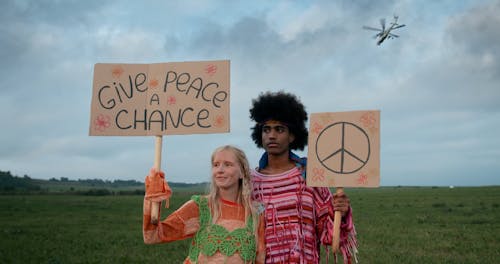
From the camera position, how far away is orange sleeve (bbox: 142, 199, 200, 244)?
319cm

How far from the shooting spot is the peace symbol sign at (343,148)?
3.62 m

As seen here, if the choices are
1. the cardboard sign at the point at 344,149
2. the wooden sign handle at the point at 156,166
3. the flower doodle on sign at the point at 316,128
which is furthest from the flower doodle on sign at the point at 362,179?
the wooden sign handle at the point at 156,166

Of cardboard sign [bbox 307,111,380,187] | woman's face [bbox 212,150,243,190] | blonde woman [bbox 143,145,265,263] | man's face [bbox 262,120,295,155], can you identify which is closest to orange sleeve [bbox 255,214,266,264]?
blonde woman [bbox 143,145,265,263]

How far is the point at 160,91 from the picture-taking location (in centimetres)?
367

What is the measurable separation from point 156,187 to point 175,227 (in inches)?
13.5

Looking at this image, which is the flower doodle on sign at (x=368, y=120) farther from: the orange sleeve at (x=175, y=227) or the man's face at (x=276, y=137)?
Answer: the orange sleeve at (x=175, y=227)

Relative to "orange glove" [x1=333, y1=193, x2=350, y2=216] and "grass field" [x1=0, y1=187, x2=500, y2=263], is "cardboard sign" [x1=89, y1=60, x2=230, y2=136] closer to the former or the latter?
"orange glove" [x1=333, y1=193, x2=350, y2=216]

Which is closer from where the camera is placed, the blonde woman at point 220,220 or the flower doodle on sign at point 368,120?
the blonde woman at point 220,220

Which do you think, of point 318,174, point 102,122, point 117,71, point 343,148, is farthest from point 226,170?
point 117,71

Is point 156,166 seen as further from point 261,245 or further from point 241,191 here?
point 261,245

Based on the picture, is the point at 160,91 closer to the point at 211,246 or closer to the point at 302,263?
the point at 211,246

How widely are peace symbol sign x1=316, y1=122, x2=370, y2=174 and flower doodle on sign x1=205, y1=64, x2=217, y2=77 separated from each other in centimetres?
93

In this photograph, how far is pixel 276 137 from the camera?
12.3 feet

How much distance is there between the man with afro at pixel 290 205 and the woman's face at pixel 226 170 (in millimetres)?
272
